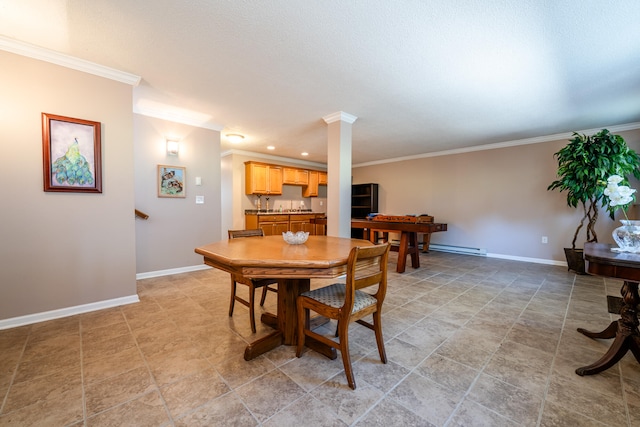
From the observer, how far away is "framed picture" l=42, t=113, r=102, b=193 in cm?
229

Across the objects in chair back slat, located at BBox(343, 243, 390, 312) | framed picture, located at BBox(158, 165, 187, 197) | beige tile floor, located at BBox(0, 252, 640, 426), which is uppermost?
framed picture, located at BBox(158, 165, 187, 197)

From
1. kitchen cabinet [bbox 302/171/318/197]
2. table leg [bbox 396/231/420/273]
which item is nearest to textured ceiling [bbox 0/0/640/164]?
table leg [bbox 396/231/420/273]

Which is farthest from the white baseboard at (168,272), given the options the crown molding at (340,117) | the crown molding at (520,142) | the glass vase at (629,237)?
the crown molding at (520,142)

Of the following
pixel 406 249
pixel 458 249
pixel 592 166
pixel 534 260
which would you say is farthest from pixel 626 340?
pixel 458 249

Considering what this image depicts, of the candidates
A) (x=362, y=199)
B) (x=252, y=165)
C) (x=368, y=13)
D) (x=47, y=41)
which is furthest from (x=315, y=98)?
(x=362, y=199)

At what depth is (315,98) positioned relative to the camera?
10.2 feet

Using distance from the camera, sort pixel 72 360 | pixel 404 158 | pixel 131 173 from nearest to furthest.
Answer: pixel 72 360
pixel 131 173
pixel 404 158

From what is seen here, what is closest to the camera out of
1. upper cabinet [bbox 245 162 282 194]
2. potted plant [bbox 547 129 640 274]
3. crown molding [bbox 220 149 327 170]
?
potted plant [bbox 547 129 640 274]

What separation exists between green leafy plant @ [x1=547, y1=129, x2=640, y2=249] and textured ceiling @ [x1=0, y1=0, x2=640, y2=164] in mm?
393

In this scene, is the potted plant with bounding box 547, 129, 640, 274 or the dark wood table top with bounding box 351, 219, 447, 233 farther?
the dark wood table top with bounding box 351, 219, 447, 233

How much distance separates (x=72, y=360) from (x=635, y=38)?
4718mm

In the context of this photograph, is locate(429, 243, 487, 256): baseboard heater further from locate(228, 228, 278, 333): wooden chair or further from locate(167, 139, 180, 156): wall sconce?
locate(167, 139, 180, 156): wall sconce

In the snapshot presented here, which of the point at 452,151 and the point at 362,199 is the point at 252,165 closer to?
the point at 362,199

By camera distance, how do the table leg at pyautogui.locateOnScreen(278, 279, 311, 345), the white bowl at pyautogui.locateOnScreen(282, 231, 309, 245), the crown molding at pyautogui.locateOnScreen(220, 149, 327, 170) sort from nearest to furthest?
the table leg at pyautogui.locateOnScreen(278, 279, 311, 345) → the white bowl at pyautogui.locateOnScreen(282, 231, 309, 245) → the crown molding at pyautogui.locateOnScreen(220, 149, 327, 170)
